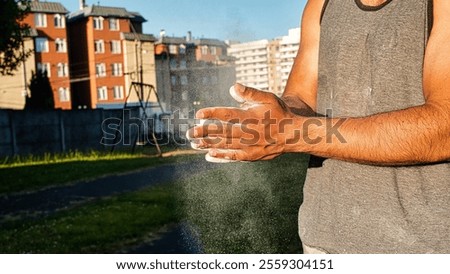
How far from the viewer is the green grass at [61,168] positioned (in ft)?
20.4

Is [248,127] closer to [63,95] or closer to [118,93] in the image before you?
[118,93]

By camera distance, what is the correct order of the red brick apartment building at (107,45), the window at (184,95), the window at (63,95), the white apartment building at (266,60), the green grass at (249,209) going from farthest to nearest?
the window at (63,95)
the red brick apartment building at (107,45)
the window at (184,95)
the green grass at (249,209)
the white apartment building at (266,60)

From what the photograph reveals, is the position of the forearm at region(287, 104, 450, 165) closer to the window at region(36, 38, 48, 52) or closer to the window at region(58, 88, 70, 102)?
the window at region(36, 38, 48, 52)

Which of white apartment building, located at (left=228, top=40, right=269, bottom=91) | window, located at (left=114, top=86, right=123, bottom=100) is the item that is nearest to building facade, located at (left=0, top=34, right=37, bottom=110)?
window, located at (left=114, top=86, right=123, bottom=100)

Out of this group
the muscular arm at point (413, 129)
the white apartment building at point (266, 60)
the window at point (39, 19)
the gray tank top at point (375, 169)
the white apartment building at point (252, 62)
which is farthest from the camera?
the window at point (39, 19)

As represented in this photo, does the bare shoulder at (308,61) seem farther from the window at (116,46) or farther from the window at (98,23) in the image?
the window at (98,23)

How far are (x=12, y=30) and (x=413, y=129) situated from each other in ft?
28.8

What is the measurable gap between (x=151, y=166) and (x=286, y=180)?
14.6 feet

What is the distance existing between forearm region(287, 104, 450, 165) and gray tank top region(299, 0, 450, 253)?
0.10 meters

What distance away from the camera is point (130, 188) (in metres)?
5.77

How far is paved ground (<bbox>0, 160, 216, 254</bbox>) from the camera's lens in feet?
10.2

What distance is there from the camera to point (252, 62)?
230 cm

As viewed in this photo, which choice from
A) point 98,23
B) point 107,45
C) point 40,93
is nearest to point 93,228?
point 107,45

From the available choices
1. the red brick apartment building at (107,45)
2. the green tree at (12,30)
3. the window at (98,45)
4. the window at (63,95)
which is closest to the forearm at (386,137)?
the red brick apartment building at (107,45)
